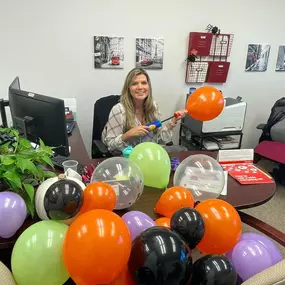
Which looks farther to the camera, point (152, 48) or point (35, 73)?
point (152, 48)

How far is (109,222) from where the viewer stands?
0.73 m

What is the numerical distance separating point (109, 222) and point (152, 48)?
232cm

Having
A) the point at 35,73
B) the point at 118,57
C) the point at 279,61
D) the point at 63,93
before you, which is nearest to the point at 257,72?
the point at 279,61

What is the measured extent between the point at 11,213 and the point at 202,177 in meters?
0.79

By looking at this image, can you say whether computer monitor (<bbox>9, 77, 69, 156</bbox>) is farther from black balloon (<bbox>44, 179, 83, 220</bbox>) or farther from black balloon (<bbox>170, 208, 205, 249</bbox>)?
black balloon (<bbox>170, 208, 205, 249</bbox>)

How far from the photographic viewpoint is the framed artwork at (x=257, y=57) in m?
3.00

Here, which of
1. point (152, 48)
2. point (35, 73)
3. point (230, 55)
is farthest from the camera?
point (230, 55)

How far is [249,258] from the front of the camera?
0.92 metres

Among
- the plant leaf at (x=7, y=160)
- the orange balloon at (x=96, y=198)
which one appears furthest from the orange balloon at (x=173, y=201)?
the plant leaf at (x=7, y=160)

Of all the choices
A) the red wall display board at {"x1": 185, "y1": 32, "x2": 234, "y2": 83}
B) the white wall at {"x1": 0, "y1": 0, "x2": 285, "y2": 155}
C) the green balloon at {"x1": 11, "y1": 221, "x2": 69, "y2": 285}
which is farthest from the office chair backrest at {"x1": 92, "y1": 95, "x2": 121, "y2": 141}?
the green balloon at {"x1": 11, "y1": 221, "x2": 69, "y2": 285}

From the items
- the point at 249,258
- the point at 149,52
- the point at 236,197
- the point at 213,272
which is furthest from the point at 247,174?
the point at 149,52

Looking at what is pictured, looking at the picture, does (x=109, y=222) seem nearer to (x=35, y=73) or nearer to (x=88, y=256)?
(x=88, y=256)

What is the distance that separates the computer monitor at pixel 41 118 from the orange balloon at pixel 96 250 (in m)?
0.72

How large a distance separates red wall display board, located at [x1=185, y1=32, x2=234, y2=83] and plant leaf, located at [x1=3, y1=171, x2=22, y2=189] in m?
2.33
